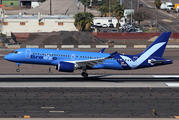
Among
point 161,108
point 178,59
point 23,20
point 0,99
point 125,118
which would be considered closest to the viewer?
point 125,118

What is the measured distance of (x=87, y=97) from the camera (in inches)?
1244

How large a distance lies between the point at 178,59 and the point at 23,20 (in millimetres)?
69126

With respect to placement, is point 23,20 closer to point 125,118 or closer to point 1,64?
point 1,64

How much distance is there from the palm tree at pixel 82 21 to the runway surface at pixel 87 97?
2929 inches

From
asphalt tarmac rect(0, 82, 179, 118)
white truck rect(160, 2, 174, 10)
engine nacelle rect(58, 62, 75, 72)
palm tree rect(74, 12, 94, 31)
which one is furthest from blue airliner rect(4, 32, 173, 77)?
white truck rect(160, 2, 174, 10)

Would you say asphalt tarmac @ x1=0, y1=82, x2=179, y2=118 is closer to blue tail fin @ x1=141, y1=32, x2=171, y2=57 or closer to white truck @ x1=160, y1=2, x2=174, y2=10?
blue tail fin @ x1=141, y1=32, x2=171, y2=57

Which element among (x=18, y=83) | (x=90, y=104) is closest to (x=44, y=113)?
(x=90, y=104)

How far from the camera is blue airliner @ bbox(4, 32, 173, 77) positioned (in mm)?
40500

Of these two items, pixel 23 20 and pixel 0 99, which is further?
pixel 23 20

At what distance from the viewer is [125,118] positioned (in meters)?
24.2

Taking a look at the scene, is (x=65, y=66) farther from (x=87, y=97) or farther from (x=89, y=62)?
(x=87, y=97)

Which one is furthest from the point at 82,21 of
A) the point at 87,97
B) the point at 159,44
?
the point at 87,97

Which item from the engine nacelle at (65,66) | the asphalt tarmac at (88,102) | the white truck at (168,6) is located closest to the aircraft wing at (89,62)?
the engine nacelle at (65,66)

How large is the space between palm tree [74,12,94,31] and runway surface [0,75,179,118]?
7440 cm
